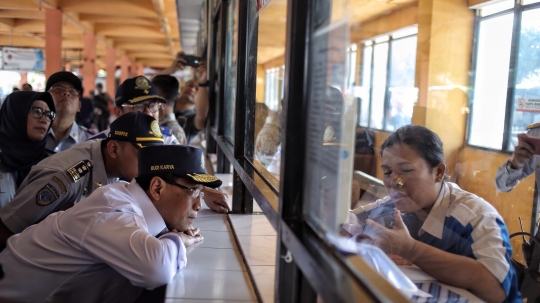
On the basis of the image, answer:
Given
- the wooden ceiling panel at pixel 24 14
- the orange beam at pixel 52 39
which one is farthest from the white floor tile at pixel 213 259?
the orange beam at pixel 52 39

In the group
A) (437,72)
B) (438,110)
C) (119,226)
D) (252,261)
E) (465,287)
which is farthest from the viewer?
(437,72)

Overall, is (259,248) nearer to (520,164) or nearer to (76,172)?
(76,172)

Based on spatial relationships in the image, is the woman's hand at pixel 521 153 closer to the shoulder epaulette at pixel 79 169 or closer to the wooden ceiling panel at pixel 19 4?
the shoulder epaulette at pixel 79 169

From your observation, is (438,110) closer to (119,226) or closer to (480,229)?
(480,229)

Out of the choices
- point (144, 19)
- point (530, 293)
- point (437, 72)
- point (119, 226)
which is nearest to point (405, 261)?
point (530, 293)

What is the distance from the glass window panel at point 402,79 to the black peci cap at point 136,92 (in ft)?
6.08

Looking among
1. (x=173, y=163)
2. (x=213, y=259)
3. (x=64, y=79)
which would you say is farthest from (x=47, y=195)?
(x=64, y=79)

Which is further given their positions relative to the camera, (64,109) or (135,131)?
(64,109)

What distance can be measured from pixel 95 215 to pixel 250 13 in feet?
4.08

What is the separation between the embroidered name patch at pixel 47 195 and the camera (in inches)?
94.1

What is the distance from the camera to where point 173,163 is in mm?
2012

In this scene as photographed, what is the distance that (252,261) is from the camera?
2.01 m

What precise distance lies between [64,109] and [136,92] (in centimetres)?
58

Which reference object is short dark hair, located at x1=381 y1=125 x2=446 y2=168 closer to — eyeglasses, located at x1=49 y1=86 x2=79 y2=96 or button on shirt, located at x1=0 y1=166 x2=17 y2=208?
button on shirt, located at x1=0 y1=166 x2=17 y2=208
